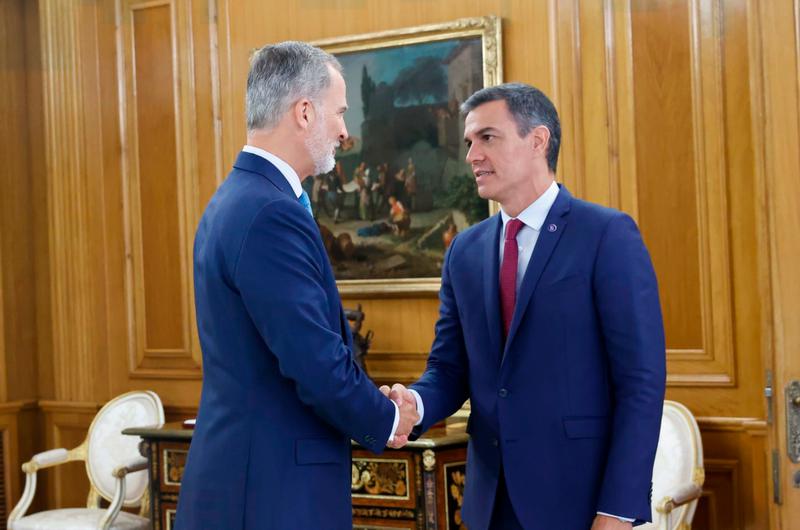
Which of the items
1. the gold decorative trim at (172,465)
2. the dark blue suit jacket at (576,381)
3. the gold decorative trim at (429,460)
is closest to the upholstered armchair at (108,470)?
the gold decorative trim at (172,465)

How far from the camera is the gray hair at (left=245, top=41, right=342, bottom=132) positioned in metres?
2.60

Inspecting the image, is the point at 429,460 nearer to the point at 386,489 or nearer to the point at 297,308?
the point at 386,489

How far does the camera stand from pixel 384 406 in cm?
259

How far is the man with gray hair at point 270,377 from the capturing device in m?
2.40

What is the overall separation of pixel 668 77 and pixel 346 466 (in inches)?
115

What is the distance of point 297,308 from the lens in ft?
7.82

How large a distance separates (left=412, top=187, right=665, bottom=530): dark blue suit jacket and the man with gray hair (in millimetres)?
326

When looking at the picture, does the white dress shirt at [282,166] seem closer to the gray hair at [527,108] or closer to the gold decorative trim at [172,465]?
the gray hair at [527,108]

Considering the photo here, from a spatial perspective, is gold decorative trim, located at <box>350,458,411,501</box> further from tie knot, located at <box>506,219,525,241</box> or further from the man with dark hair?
tie knot, located at <box>506,219,525,241</box>

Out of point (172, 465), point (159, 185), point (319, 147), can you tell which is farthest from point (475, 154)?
point (159, 185)

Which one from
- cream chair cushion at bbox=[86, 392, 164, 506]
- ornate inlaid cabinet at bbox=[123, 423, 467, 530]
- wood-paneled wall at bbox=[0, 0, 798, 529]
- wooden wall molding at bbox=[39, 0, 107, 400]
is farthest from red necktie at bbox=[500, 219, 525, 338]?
wooden wall molding at bbox=[39, 0, 107, 400]

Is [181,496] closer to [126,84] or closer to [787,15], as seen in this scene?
[787,15]

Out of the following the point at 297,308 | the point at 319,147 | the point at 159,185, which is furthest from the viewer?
the point at 159,185

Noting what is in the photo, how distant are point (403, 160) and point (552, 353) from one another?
114 inches
